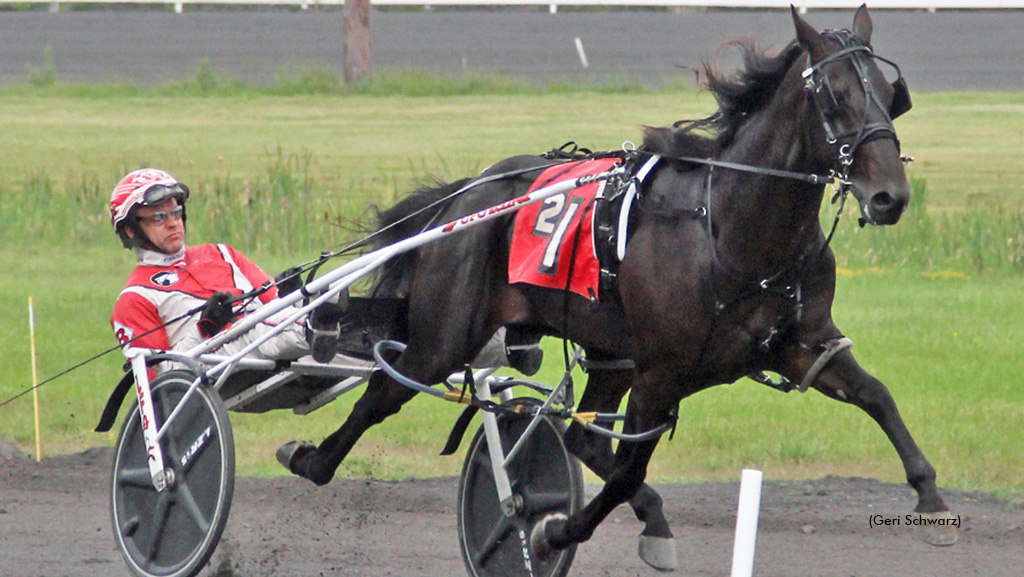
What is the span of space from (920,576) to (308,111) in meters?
13.7

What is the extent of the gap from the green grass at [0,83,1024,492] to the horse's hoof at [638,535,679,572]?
1595mm

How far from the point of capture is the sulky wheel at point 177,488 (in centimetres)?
448

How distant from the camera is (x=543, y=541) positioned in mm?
4469

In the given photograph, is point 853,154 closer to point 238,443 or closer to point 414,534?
point 414,534

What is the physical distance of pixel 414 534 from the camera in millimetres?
5418

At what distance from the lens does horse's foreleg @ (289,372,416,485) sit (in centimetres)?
483

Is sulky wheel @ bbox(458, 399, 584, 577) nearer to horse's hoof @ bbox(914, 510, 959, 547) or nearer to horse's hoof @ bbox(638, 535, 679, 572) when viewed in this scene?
horse's hoof @ bbox(638, 535, 679, 572)

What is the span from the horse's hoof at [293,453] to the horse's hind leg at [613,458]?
2.98 ft

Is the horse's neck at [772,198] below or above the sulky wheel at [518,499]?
above

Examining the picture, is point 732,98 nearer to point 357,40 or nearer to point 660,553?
point 660,553

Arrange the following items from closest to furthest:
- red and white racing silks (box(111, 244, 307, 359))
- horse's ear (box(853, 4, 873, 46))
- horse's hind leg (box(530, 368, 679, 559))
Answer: horse's ear (box(853, 4, 873, 46)) → horse's hind leg (box(530, 368, 679, 559)) → red and white racing silks (box(111, 244, 307, 359))

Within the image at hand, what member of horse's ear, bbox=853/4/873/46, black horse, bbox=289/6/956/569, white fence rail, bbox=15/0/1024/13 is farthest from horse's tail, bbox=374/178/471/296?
white fence rail, bbox=15/0/1024/13

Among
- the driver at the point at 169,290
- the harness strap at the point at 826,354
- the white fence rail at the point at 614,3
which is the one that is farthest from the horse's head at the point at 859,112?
the white fence rail at the point at 614,3

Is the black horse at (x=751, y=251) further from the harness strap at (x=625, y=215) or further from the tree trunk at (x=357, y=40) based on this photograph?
the tree trunk at (x=357, y=40)
